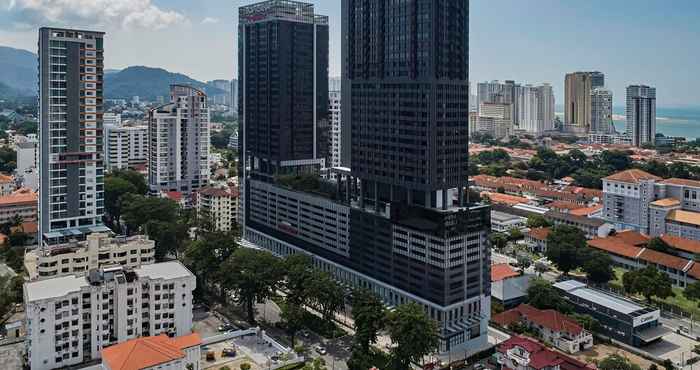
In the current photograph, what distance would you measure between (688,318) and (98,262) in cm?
3263

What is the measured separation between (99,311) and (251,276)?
7.27m

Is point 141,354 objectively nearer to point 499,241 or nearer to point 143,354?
point 143,354

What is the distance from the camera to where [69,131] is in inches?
1565

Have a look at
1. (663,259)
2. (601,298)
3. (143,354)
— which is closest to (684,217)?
(663,259)

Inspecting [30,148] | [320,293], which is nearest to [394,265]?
[320,293]

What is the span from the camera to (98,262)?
107ft

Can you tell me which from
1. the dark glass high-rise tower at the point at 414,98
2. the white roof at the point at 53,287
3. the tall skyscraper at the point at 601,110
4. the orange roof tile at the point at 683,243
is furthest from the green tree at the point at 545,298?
the tall skyscraper at the point at 601,110

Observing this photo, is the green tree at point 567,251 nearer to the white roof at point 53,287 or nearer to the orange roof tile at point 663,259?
the orange roof tile at point 663,259

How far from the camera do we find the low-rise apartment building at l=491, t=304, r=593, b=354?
28.2m

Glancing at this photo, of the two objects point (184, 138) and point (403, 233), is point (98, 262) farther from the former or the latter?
point (184, 138)

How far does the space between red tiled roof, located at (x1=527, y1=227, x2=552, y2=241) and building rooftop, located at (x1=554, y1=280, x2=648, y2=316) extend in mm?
10890

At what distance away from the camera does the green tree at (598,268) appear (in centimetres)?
3703

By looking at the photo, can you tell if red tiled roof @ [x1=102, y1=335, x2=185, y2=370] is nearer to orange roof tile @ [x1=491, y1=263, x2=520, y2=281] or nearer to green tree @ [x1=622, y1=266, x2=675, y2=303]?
orange roof tile @ [x1=491, y1=263, x2=520, y2=281]

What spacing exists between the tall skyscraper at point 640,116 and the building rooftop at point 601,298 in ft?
287
